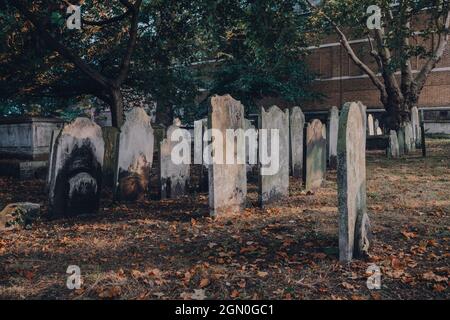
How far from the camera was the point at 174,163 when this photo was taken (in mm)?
8078

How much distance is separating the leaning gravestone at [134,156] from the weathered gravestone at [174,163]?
310 millimetres

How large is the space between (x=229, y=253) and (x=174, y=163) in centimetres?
379

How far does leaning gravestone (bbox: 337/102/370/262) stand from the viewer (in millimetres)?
4105

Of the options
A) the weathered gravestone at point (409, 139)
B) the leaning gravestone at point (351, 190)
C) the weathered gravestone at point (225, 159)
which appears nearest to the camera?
the leaning gravestone at point (351, 190)

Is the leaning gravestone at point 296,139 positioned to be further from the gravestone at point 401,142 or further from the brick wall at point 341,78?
the brick wall at point 341,78

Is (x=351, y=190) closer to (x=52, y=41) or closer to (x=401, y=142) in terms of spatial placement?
(x=52, y=41)

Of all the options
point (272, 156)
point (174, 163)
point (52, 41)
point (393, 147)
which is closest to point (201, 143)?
point (174, 163)

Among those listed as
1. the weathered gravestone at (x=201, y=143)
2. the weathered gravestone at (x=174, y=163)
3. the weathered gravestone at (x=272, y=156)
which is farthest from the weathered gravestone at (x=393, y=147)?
the weathered gravestone at (x=174, y=163)

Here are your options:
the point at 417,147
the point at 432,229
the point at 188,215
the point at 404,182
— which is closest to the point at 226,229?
the point at 188,215

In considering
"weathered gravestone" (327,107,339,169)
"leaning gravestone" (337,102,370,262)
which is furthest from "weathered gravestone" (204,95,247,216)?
"weathered gravestone" (327,107,339,169)

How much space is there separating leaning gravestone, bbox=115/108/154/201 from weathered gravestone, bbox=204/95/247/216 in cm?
191

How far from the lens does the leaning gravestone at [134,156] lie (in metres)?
7.52

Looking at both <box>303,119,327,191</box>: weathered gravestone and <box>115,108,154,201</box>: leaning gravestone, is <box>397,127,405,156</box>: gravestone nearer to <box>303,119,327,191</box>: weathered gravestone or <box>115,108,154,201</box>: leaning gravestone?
<box>303,119,327,191</box>: weathered gravestone
